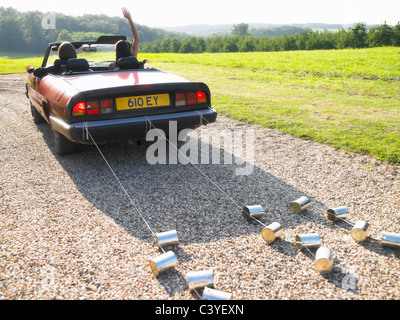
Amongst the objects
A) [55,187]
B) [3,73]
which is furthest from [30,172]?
[3,73]

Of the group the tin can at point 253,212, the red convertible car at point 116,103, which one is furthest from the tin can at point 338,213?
the red convertible car at point 116,103

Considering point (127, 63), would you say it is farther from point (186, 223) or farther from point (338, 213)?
point (338, 213)

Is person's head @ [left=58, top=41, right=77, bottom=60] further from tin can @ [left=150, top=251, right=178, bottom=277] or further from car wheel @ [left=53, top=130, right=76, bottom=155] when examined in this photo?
tin can @ [left=150, top=251, right=178, bottom=277]

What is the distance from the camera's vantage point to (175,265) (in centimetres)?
250

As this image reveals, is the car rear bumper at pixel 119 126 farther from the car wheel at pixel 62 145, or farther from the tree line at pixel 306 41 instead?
the tree line at pixel 306 41

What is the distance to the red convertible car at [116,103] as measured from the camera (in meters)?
3.88

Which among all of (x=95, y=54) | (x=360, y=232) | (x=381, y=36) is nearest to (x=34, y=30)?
(x=381, y=36)

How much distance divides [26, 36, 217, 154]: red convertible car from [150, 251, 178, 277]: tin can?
6.31 feet

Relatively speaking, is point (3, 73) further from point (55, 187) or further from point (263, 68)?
point (55, 187)

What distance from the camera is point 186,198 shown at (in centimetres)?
369

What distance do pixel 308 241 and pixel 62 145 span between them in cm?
365

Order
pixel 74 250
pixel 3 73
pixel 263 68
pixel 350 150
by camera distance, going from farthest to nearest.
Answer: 1. pixel 3 73
2. pixel 263 68
3. pixel 350 150
4. pixel 74 250
